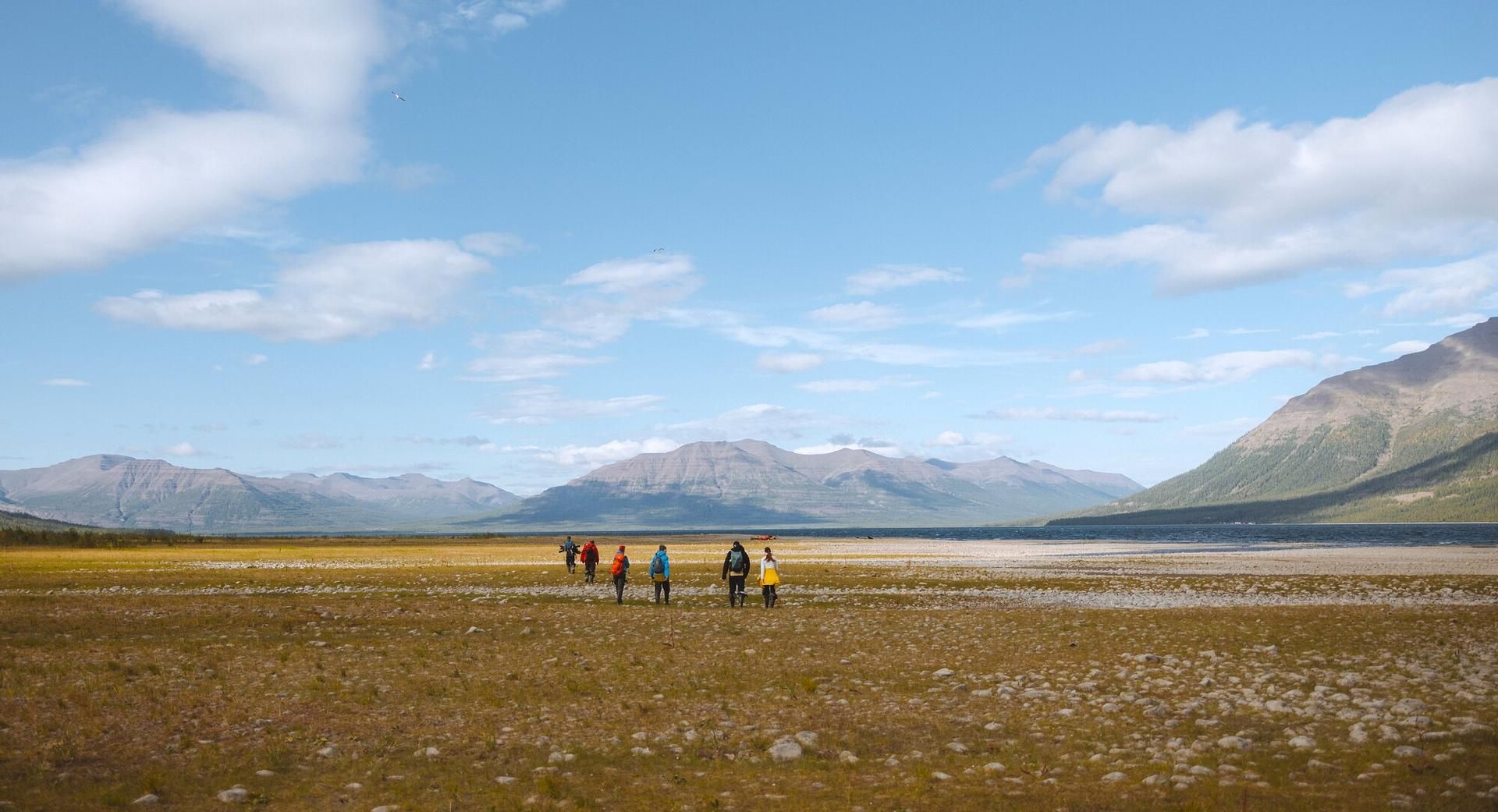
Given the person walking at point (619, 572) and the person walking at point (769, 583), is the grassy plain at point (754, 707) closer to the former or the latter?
the person walking at point (769, 583)

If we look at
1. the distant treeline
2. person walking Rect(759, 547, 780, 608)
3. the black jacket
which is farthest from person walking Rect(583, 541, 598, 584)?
the distant treeline

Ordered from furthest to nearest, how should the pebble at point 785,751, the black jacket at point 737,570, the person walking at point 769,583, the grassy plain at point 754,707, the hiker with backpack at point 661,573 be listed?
1. the hiker with backpack at point 661,573
2. the black jacket at point 737,570
3. the person walking at point 769,583
4. the pebble at point 785,751
5. the grassy plain at point 754,707

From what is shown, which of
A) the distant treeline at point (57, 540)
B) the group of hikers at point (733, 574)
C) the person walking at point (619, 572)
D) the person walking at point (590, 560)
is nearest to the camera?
the group of hikers at point (733, 574)

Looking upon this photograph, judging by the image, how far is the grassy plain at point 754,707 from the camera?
11836mm

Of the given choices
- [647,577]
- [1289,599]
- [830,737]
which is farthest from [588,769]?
[647,577]

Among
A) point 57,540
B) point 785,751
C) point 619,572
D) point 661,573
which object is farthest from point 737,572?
→ point 57,540

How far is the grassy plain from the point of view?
11.8m

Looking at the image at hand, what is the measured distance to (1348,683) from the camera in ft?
58.7

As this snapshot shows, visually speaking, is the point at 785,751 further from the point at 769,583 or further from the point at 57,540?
the point at 57,540

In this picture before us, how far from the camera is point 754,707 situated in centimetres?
1702

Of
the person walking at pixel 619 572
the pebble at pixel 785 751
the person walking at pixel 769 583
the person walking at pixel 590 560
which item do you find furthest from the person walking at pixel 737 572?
the pebble at pixel 785 751

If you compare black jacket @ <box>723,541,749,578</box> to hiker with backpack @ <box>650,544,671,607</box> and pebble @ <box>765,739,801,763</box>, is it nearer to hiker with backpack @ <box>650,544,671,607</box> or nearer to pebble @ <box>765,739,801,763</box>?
hiker with backpack @ <box>650,544,671,607</box>

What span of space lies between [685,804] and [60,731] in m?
10.7

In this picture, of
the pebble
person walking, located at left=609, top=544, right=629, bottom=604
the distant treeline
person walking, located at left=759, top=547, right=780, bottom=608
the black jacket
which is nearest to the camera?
the pebble
